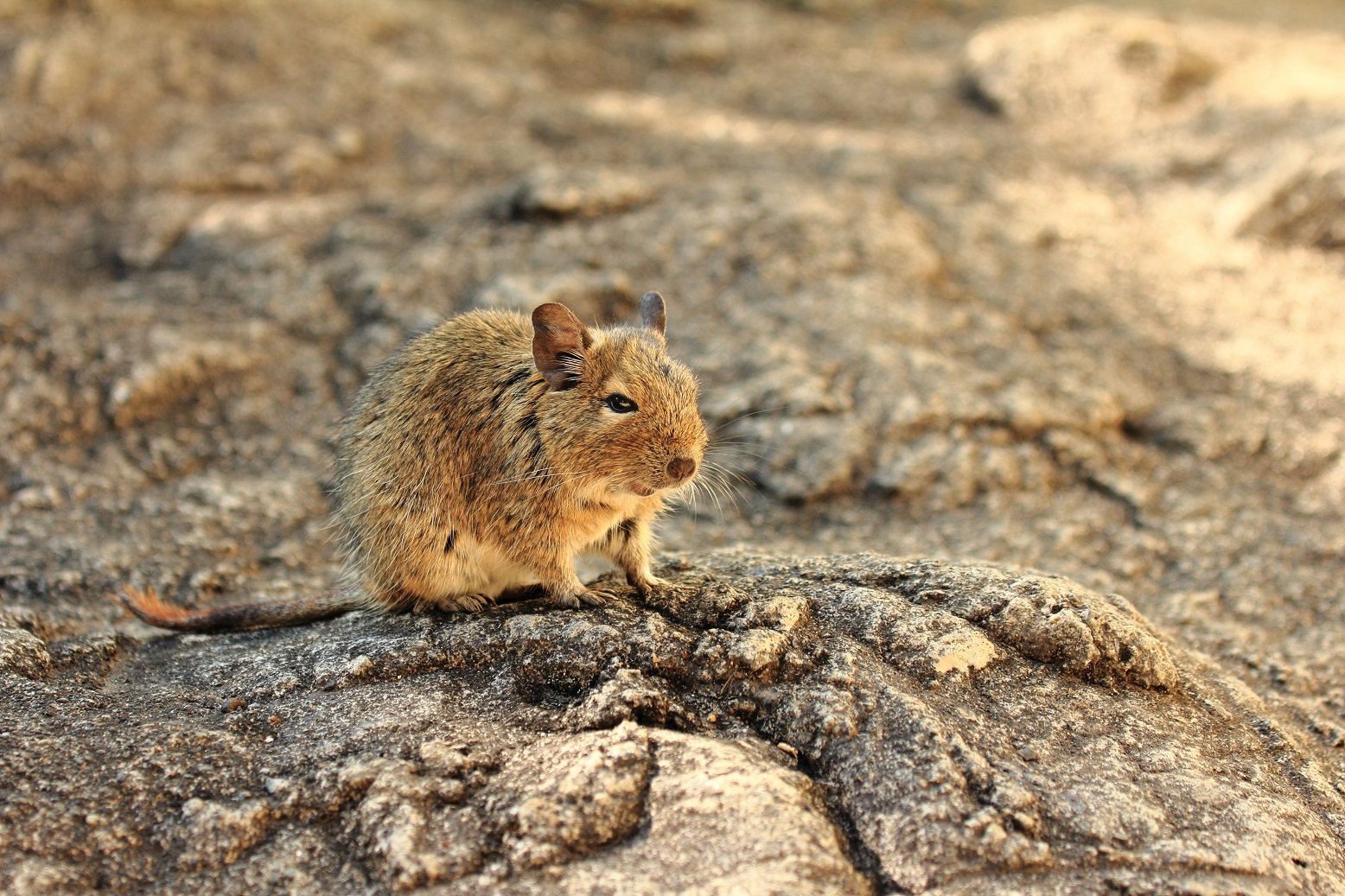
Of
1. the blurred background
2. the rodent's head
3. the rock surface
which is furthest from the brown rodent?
the blurred background

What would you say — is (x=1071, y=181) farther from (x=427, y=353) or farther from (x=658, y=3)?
(x=427, y=353)

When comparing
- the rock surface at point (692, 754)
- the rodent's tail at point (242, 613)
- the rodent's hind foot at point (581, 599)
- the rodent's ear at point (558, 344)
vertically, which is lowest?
the rodent's tail at point (242, 613)

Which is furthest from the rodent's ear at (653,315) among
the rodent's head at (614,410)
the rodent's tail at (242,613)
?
the rodent's tail at (242,613)

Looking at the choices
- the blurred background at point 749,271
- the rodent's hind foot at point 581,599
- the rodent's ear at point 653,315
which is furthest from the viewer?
the blurred background at point 749,271

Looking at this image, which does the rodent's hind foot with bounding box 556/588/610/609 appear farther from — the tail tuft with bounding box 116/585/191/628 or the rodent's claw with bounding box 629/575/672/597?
the tail tuft with bounding box 116/585/191/628

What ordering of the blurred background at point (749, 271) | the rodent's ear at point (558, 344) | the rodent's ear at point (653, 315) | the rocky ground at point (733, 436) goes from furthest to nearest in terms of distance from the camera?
the blurred background at point (749, 271) → the rodent's ear at point (653, 315) → the rodent's ear at point (558, 344) → the rocky ground at point (733, 436)

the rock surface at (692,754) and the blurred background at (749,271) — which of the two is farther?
the blurred background at (749,271)

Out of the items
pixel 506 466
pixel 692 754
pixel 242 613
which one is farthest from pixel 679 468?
pixel 242 613

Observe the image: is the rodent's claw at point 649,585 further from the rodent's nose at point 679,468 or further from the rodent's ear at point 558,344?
the rodent's ear at point 558,344
